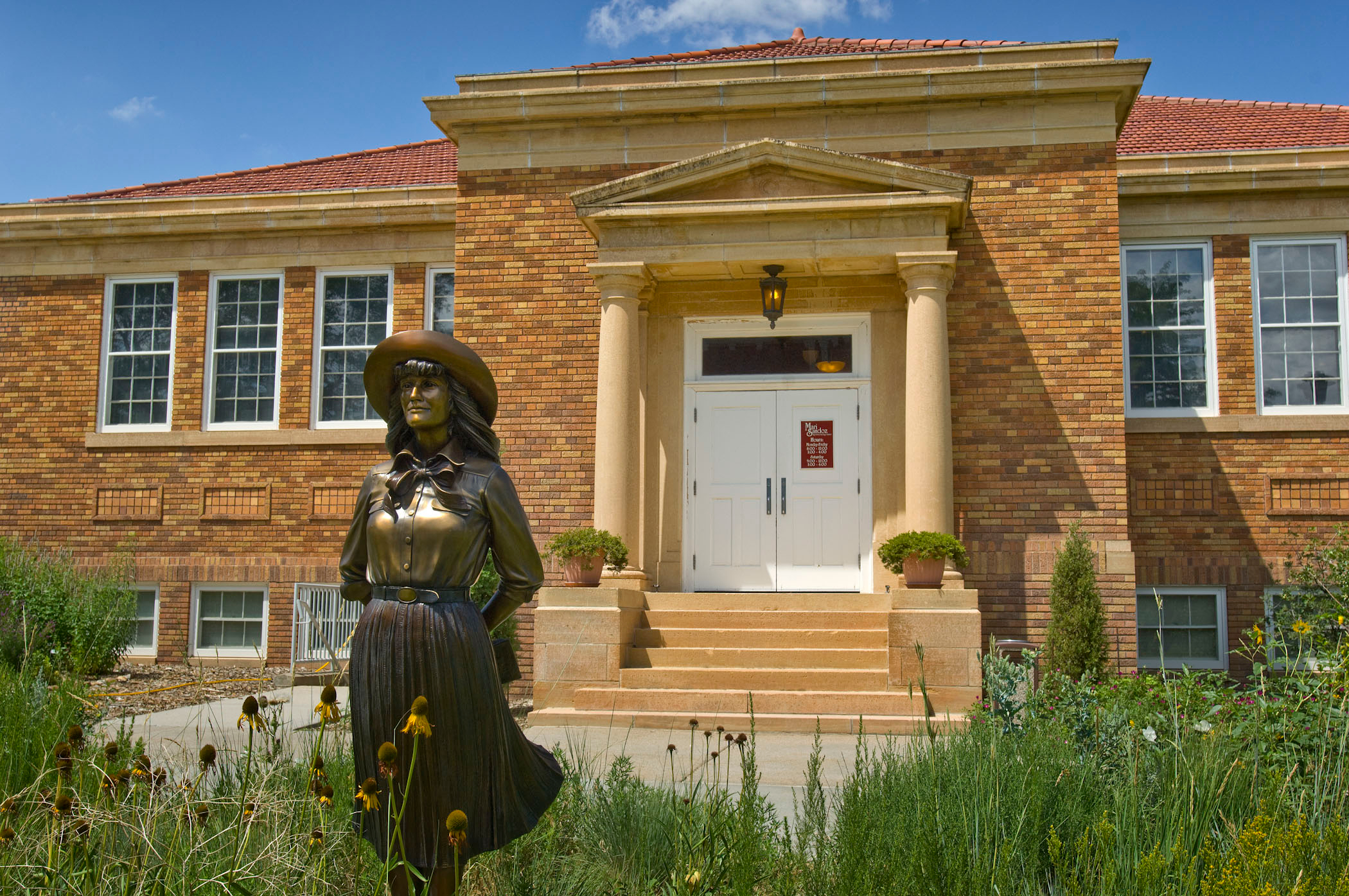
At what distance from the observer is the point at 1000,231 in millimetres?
12438

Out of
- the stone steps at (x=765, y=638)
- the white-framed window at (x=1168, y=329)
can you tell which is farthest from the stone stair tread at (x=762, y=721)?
the white-framed window at (x=1168, y=329)

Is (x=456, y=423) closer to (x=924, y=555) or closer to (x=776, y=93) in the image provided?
(x=924, y=555)

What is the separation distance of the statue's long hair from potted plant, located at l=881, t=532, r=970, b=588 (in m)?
7.05

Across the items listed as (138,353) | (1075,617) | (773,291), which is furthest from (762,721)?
(138,353)

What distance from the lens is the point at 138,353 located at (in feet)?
52.3

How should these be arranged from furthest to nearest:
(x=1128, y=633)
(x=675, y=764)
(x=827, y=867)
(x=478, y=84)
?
(x=478, y=84)
(x=1128, y=633)
(x=675, y=764)
(x=827, y=867)

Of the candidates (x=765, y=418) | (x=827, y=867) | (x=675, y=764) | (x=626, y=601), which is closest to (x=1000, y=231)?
(x=765, y=418)

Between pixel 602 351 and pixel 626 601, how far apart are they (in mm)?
2753

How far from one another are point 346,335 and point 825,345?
22.8 ft

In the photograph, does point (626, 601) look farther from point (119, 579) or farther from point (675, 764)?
point (119, 579)

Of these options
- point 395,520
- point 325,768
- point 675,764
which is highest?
point 395,520

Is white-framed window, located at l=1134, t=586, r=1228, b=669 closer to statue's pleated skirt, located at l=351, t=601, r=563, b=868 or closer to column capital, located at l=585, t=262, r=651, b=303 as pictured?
column capital, located at l=585, t=262, r=651, b=303

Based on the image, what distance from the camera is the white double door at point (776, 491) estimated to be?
1257cm

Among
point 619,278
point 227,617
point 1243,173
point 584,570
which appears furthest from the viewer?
point 227,617
